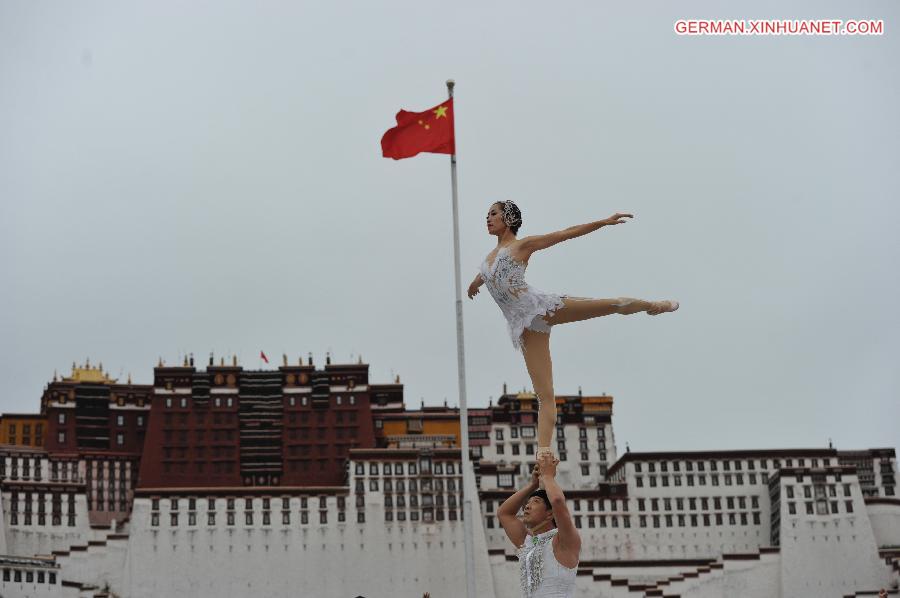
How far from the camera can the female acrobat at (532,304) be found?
11617 mm

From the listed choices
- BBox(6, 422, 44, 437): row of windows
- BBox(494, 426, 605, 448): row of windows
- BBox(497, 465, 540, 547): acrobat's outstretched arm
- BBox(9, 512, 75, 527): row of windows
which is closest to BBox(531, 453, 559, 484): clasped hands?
BBox(497, 465, 540, 547): acrobat's outstretched arm

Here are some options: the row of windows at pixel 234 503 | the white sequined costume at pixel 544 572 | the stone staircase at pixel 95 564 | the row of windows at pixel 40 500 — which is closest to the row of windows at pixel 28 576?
the stone staircase at pixel 95 564

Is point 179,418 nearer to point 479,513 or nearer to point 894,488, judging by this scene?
point 479,513

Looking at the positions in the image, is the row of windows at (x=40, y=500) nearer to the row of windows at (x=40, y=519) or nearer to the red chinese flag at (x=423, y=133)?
the row of windows at (x=40, y=519)

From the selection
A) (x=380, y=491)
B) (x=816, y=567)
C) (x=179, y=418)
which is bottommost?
(x=816, y=567)

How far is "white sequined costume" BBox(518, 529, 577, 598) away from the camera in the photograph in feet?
28.6

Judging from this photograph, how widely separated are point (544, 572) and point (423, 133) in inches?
675

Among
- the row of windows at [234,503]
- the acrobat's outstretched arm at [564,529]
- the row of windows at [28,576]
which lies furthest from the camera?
the row of windows at [234,503]

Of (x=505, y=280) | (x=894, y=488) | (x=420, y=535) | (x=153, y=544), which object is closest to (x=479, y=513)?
(x=420, y=535)

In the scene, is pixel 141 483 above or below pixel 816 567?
above

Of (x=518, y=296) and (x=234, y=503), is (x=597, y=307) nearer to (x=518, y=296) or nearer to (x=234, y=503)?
(x=518, y=296)

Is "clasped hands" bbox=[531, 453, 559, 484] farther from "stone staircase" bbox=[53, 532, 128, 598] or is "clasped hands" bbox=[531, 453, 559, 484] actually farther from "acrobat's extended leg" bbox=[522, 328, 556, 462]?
"stone staircase" bbox=[53, 532, 128, 598]

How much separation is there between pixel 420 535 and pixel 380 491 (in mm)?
4747

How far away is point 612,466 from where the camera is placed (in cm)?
11350
